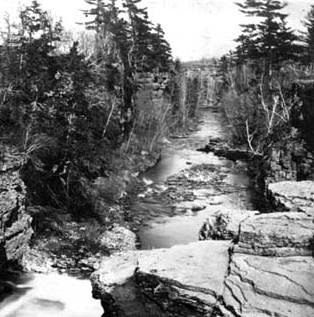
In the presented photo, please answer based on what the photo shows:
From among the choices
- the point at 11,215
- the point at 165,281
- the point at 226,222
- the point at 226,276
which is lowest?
the point at 11,215

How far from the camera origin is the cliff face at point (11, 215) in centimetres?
2042

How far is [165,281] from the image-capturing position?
32.3ft

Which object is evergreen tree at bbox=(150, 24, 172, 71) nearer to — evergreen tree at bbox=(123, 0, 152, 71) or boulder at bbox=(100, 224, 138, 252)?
evergreen tree at bbox=(123, 0, 152, 71)

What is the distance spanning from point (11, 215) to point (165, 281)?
1333 centimetres

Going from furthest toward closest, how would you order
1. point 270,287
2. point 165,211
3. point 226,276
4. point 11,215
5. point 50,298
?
point 165,211 → point 11,215 → point 50,298 → point 226,276 → point 270,287

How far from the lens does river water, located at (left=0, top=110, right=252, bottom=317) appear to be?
60.1 feet

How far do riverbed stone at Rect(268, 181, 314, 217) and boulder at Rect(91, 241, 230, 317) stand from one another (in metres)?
5.43

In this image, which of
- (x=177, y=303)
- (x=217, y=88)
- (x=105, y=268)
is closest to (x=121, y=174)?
(x=105, y=268)

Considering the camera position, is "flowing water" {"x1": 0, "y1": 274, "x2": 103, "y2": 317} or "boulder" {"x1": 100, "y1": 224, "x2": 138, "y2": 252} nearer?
"flowing water" {"x1": 0, "y1": 274, "x2": 103, "y2": 317}

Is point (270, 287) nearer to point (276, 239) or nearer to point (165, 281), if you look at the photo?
point (276, 239)

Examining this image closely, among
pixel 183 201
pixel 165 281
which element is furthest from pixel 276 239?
pixel 183 201

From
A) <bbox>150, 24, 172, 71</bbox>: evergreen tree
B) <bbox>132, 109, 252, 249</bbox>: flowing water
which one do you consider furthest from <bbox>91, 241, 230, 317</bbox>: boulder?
<bbox>150, 24, 172, 71</bbox>: evergreen tree

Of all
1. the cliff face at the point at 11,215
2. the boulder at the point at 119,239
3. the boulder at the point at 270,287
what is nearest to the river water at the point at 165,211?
the boulder at the point at 119,239

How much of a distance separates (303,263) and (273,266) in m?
0.69
